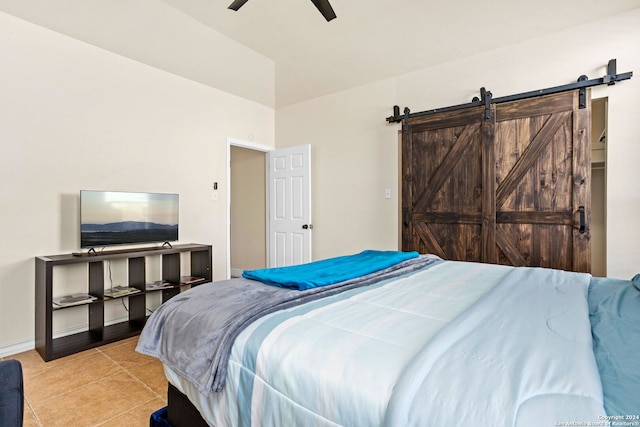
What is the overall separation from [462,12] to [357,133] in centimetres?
168

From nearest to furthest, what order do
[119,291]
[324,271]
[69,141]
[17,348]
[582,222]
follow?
[324,271] → [17,348] → [582,222] → [69,141] → [119,291]

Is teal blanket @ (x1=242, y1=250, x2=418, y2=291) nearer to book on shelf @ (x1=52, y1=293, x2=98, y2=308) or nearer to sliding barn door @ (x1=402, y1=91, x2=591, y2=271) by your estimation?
sliding barn door @ (x1=402, y1=91, x2=591, y2=271)

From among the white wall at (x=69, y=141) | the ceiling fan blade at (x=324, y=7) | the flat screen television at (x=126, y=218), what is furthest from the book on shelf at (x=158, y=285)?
the ceiling fan blade at (x=324, y=7)

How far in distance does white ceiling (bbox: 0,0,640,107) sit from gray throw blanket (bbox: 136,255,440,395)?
10.00ft

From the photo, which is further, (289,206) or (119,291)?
(289,206)

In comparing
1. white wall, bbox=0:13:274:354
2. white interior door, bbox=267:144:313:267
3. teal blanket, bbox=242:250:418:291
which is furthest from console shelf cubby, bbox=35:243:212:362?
teal blanket, bbox=242:250:418:291

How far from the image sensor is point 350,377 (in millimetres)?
809

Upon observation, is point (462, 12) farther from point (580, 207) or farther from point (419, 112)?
point (580, 207)

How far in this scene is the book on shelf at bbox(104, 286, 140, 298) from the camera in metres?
2.93

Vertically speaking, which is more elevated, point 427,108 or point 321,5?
point 321,5

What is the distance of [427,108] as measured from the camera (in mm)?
3719

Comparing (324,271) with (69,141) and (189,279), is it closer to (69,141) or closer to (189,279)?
(189,279)

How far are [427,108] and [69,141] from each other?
143 inches

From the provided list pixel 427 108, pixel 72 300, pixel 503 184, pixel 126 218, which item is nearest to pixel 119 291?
pixel 72 300
